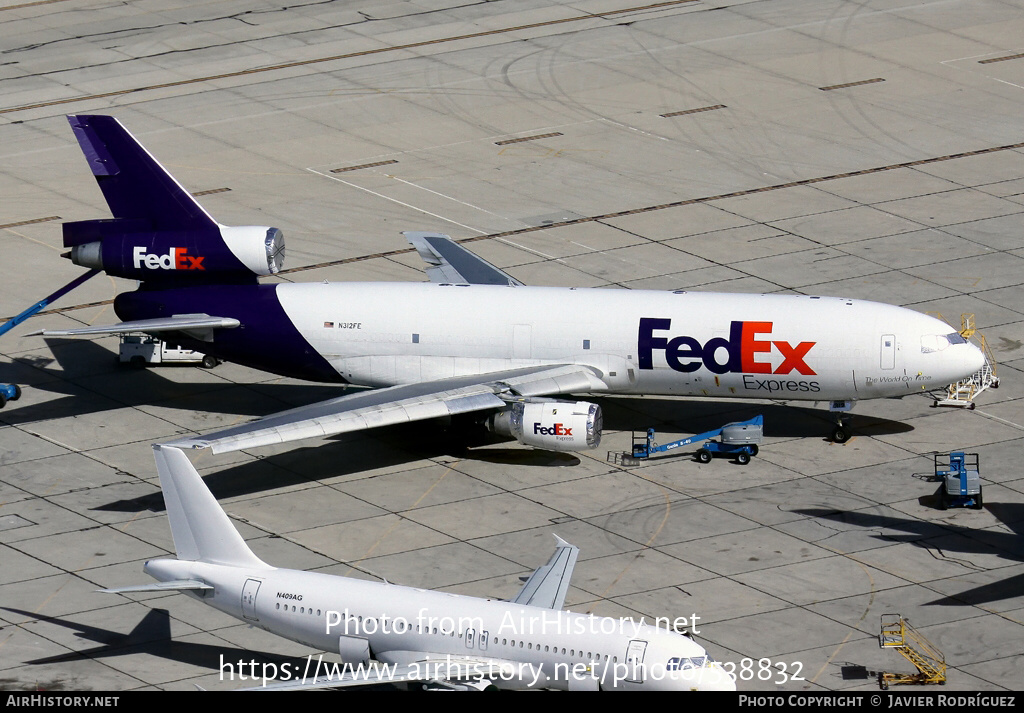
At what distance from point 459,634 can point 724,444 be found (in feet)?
58.2

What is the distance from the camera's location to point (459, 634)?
4181 centimetres

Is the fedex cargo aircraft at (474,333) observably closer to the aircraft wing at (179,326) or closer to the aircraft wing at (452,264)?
the aircraft wing at (179,326)

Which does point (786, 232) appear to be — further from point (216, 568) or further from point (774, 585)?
point (216, 568)

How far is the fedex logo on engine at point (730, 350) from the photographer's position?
5744 centimetres

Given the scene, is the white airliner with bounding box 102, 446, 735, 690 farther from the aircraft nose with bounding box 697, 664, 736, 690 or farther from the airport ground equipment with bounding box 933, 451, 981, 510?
the airport ground equipment with bounding box 933, 451, 981, 510

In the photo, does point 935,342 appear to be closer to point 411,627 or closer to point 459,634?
point 459,634

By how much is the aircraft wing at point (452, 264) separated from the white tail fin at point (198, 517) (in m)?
23.0

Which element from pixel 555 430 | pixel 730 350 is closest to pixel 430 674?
pixel 555 430

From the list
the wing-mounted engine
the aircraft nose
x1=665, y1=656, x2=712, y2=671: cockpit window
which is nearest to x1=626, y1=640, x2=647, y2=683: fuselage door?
x1=665, y1=656, x2=712, y2=671: cockpit window

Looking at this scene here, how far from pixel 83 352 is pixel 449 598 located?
2875 centimetres

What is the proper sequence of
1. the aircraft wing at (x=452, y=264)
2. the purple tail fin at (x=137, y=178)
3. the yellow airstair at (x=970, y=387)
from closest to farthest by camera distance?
the yellow airstair at (x=970, y=387) < the purple tail fin at (x=137, y=178) < the aircraft wing at (x=452, y=264)

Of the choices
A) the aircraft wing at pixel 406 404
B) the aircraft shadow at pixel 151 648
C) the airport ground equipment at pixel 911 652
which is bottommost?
the aircraft shadow at pixel 151 648

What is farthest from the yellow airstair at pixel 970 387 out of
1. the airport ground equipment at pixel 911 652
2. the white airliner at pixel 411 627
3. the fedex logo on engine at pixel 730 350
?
the white airliner at pixel 411 627

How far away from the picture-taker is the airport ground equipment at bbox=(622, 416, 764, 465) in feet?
186
